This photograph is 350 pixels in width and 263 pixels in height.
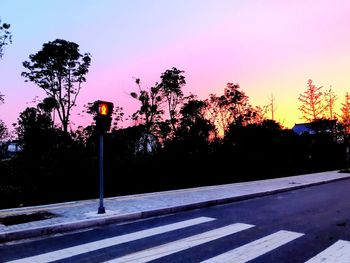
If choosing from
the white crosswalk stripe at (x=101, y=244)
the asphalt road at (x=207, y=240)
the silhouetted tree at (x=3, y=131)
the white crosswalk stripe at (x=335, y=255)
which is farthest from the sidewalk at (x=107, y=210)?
the silhouetted tree at (x=3, y=131)

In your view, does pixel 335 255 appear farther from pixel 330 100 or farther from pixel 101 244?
pixel 330 100

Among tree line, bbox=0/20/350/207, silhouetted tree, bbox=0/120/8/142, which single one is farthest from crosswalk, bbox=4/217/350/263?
silhouetted tree, bbox=0/120/8/142

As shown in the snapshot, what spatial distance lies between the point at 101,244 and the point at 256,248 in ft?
8.49

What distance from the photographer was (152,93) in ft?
112

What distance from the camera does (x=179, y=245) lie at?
5609mm

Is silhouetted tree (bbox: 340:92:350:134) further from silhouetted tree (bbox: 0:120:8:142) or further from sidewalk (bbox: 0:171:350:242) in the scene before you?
silhouetted tree (bbox: 0:120:8:142)

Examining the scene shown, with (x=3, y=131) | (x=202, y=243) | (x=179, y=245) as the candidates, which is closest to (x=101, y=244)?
(x=179, y=245)

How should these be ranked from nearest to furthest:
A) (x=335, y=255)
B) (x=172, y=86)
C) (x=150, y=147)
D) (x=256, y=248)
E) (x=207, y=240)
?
(x=335, y=255), (x=256, y=248), (x=207, y=240), (x=150, y=147), (x=172, y=86)

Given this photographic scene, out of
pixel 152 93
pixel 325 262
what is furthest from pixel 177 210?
pixel 152 93

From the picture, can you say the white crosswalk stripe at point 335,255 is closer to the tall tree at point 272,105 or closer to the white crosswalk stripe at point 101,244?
the white crosswalk stripe at point 101,244

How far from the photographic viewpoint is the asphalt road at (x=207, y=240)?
507 cm

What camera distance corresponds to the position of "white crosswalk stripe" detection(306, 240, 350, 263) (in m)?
4.90

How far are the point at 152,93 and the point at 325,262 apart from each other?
3013 centimetres

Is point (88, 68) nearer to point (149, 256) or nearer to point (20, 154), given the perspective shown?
point (20, 154)
